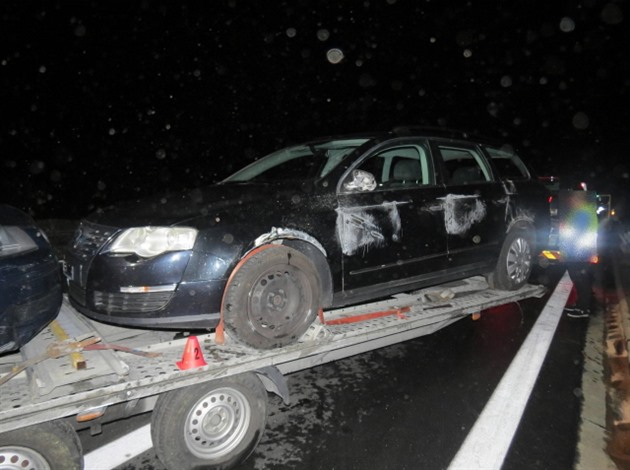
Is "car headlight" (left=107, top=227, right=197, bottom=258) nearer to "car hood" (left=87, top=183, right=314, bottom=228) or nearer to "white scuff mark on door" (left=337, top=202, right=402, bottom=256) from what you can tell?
"car hood" (left=87, top=183, right=314, bottom=228)

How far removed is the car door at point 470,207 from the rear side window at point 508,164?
35cm

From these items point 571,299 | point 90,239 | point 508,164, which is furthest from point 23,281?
point 571,299

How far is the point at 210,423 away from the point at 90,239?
1.40m

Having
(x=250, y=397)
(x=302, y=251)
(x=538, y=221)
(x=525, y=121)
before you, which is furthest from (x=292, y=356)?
(x=525, y=121)

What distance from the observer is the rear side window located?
17.2ft

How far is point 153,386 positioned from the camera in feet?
7.92

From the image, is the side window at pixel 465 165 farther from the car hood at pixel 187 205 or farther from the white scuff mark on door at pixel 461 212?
the car hood at pixel 187 205

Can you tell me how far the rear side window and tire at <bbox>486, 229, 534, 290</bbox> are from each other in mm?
686

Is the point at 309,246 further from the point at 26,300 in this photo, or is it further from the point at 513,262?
the point at 513,262

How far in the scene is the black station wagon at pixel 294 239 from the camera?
281 cm

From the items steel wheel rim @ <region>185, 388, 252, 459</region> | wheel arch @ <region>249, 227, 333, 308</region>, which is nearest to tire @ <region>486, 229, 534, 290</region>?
wheel arch @ <region>249, 227, 333, 308</region>

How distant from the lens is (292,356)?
2.98 metres

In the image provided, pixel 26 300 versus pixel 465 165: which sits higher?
pixel 465 165

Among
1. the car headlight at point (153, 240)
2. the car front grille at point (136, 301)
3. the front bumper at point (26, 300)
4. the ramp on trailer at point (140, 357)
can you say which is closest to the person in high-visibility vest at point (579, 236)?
the ramp on trailer at point (140, 357)
